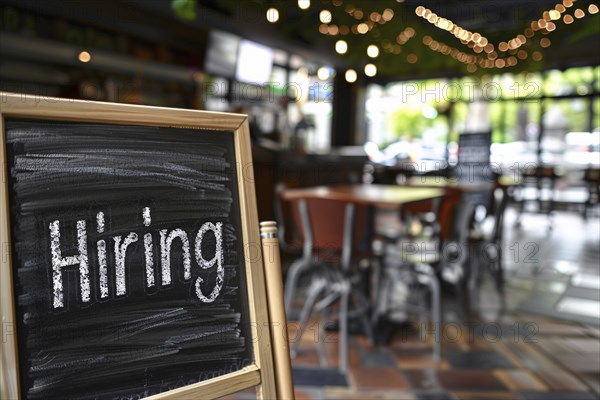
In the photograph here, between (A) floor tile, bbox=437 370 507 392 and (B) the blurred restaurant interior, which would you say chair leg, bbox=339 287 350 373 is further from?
(A) floor tile, bbox=437 370 507 392

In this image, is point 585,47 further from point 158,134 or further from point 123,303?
point 123,303

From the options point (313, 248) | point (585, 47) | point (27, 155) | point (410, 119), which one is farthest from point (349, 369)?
point (410, 119)

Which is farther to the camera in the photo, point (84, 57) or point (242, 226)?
point (84, 57)

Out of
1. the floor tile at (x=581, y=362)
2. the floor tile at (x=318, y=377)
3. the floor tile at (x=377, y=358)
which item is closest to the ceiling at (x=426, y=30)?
the floor tile at (x=581, y=362)

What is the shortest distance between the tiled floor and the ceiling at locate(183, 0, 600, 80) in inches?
46.2

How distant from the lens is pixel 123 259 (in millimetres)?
809

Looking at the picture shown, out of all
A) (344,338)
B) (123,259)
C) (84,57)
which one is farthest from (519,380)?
(84,57)

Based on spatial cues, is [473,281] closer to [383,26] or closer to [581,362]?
[581,362]

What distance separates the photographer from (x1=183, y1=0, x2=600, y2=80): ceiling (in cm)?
261

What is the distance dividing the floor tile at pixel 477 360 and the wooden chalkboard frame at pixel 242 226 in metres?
2.09

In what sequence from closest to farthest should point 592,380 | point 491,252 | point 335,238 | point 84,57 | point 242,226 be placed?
point 242,226 → point 592,380 → point 335,238 → point 491,252 → point 84,57

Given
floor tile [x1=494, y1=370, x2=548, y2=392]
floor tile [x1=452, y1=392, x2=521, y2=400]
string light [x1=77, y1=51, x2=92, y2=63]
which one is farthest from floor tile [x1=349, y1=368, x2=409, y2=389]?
string light [x1=77, y1=51, x2=92, y2=63]

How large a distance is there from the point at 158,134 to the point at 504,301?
3.76 m

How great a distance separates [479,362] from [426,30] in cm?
501
